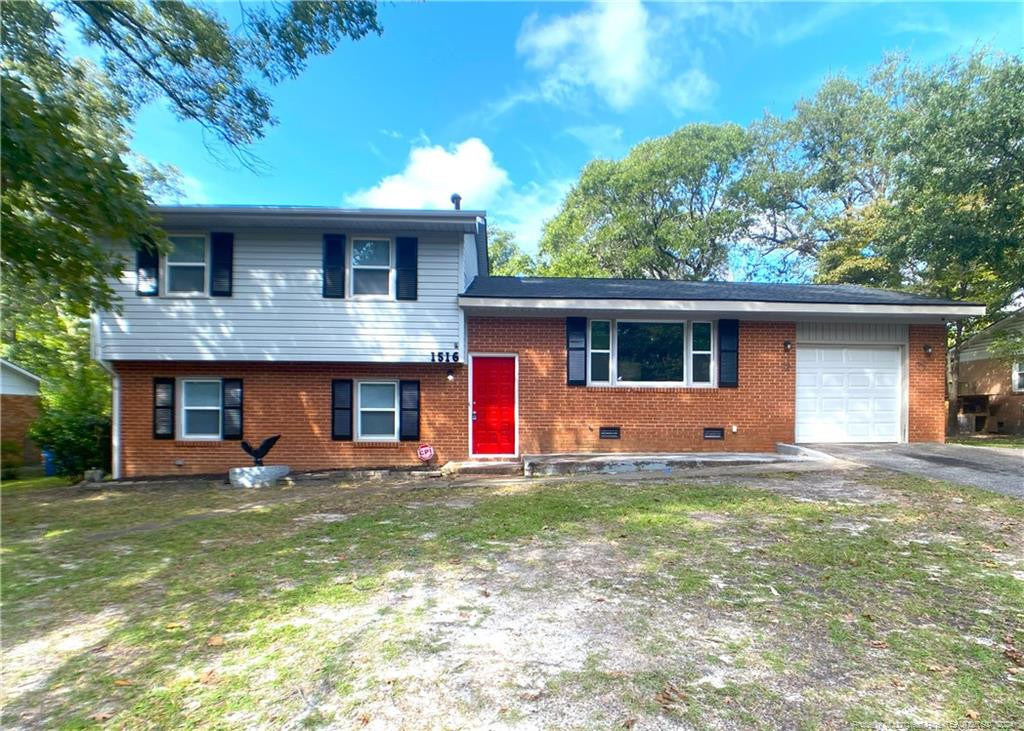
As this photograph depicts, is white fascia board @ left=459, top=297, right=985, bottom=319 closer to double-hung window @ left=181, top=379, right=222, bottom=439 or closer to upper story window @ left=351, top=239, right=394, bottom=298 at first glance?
upper story window @ left=351, top=239, right=394, bottom=298

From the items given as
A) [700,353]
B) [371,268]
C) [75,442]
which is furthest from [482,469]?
[75,442]

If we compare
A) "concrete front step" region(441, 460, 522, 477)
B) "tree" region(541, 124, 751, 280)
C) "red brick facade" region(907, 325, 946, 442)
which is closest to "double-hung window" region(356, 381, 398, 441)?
"concrete front step" region(441, 460, 522, 477)

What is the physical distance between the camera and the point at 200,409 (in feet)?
33.2

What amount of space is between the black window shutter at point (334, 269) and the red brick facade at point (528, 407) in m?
1.46

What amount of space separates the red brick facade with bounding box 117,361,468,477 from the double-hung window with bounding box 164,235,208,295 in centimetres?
149

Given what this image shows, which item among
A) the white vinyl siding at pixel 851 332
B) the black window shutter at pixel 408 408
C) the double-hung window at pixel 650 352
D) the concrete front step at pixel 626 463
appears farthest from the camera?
the white vinyl siding at pixel 851 332

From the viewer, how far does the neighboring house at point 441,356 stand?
9609 mm

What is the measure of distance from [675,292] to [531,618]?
341 inches

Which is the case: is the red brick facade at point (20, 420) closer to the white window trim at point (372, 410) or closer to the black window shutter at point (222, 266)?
the black window shutter at point (222, 266)

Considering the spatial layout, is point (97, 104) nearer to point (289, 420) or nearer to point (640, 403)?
point (289, 420)

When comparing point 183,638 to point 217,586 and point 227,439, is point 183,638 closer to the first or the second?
point 217,586

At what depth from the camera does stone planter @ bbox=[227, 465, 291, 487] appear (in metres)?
9.09

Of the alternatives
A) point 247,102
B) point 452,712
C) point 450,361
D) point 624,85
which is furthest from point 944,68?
point 452,712

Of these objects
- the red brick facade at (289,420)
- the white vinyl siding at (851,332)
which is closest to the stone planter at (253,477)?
the red brick facade at (289,420)
